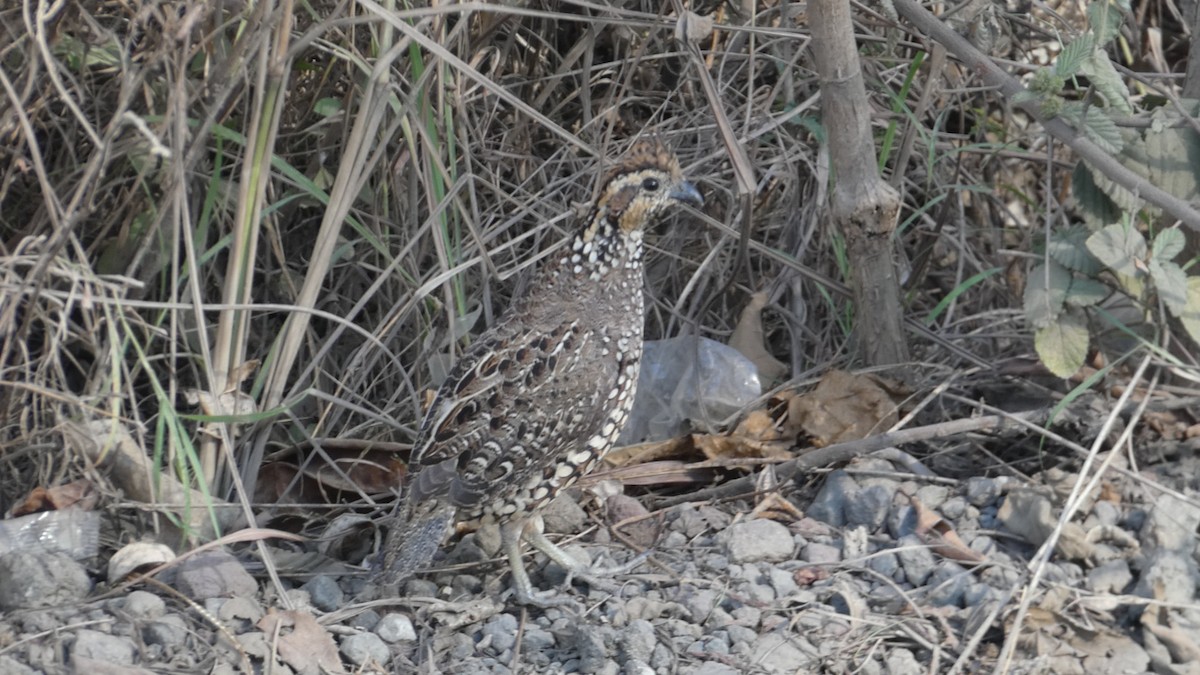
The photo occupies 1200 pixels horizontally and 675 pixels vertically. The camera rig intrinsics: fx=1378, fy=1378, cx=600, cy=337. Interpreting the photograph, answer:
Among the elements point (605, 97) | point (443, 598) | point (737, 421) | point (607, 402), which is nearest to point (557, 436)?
point (607, 402)

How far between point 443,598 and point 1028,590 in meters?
1.58

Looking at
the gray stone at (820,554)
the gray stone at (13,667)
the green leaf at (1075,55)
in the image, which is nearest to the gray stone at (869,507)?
the gray stone at (820,554)

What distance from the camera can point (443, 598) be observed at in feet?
12.8

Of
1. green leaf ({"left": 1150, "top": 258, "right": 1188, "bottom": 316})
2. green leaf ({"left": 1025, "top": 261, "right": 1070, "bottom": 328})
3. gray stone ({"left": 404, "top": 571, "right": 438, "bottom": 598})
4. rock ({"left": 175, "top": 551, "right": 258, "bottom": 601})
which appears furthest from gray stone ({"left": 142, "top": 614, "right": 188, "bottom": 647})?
green leaf ({"left": 1150, "top": 258, "right": 1188, "bottom": 316})

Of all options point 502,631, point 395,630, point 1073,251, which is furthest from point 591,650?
point 1073,251

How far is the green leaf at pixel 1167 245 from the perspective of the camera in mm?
3805

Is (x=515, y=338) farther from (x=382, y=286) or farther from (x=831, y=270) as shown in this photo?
(x=831, y=270)

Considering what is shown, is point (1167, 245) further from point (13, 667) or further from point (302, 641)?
point (13, 667)

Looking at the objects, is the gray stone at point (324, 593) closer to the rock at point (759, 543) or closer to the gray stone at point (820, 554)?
the rock at point (759, 543)

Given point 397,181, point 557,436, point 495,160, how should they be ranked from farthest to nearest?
point 495,160, point 397,181, point 557,436

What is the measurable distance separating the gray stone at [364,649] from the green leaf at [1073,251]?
7.31ft

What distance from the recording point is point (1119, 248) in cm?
385

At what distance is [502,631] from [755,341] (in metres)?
1.62

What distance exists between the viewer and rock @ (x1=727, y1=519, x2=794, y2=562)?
154 inches
